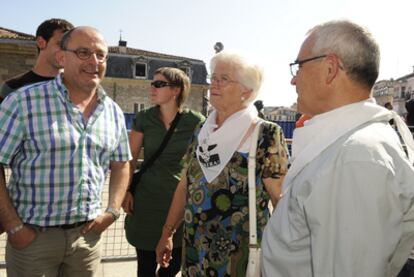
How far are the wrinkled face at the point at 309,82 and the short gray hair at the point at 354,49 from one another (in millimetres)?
66

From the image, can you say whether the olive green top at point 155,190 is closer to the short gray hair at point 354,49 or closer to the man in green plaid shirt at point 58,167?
the man in green plaid shirt at point 58,167

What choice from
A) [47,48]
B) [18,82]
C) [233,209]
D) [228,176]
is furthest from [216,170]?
[47,48]

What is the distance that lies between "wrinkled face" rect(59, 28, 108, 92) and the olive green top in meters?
0.83

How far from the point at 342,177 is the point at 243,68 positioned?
4.25 feet

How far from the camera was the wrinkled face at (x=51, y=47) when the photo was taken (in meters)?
3.07

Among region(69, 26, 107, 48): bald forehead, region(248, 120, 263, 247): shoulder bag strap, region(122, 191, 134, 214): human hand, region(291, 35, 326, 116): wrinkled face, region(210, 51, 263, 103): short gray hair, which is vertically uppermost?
region(69, 26, 107, 48): bald forehead

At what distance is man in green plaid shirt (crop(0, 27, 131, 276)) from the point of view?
6.61 ft

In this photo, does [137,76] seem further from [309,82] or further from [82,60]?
[309,82]

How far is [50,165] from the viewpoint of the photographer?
2.04m

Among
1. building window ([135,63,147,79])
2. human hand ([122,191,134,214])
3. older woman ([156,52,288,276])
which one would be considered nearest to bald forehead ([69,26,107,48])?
older woman ([156,52,288,276])

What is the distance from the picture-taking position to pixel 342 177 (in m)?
1.12

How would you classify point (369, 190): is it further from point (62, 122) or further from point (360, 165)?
point (62, 122)

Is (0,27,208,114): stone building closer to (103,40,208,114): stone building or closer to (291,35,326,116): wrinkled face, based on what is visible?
(103,40,208,114): stone building

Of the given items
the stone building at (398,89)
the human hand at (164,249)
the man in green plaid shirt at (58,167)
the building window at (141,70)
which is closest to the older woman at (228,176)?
the human hand at (164,249)
